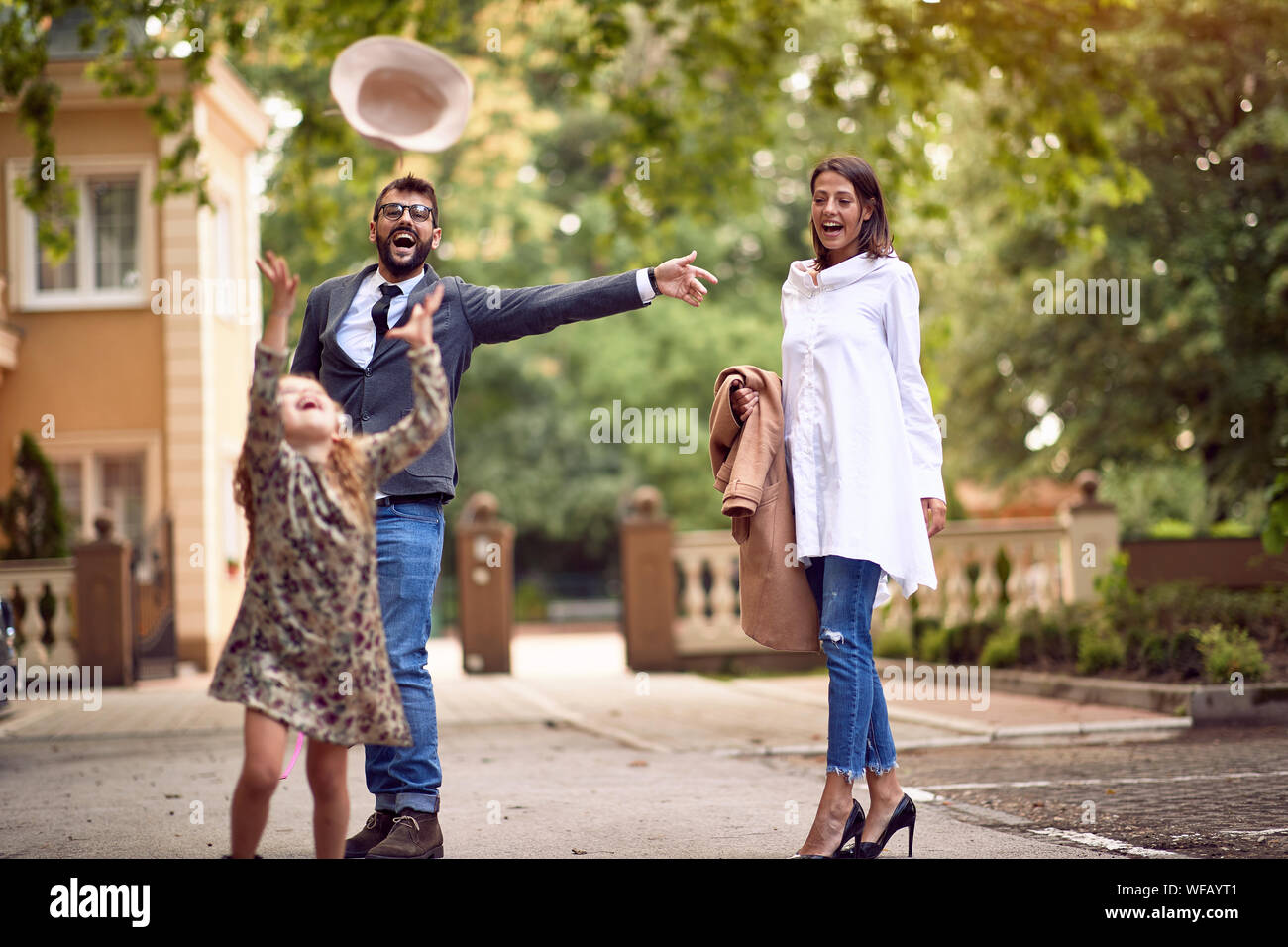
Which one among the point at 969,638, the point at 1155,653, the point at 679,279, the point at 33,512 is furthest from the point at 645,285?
the point at 33,512

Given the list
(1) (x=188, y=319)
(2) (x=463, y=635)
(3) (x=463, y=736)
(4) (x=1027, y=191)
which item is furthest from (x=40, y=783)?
(1) (x=188, y=319)

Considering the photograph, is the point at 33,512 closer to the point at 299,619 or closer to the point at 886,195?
the point at 886,195

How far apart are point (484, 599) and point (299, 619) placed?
12.0 meters

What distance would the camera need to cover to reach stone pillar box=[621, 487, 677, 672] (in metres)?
15.0

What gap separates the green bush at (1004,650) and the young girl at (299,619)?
30.0ft

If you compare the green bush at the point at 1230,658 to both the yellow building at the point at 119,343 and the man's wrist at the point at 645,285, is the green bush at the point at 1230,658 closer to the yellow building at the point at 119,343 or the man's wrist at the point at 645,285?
the man's wrist at the point at 645,285

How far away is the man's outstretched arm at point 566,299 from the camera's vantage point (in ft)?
15.1

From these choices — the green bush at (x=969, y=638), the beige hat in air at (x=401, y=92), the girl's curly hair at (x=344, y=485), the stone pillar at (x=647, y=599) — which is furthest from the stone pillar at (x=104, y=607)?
the girl's curly hair at (x=344, y=485)

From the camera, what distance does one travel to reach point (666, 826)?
5.59m

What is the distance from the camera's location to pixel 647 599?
590 inches

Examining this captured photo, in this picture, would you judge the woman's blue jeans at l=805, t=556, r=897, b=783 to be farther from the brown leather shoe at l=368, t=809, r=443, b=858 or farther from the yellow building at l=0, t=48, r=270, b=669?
the yellow building at l=0, t=48, r=270, b=669

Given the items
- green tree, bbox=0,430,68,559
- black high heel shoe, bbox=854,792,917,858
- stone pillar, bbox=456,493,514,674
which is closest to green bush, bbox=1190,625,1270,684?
black high heel shoe, bbox=854,792,917,858

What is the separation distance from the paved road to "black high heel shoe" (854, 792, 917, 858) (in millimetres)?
306
